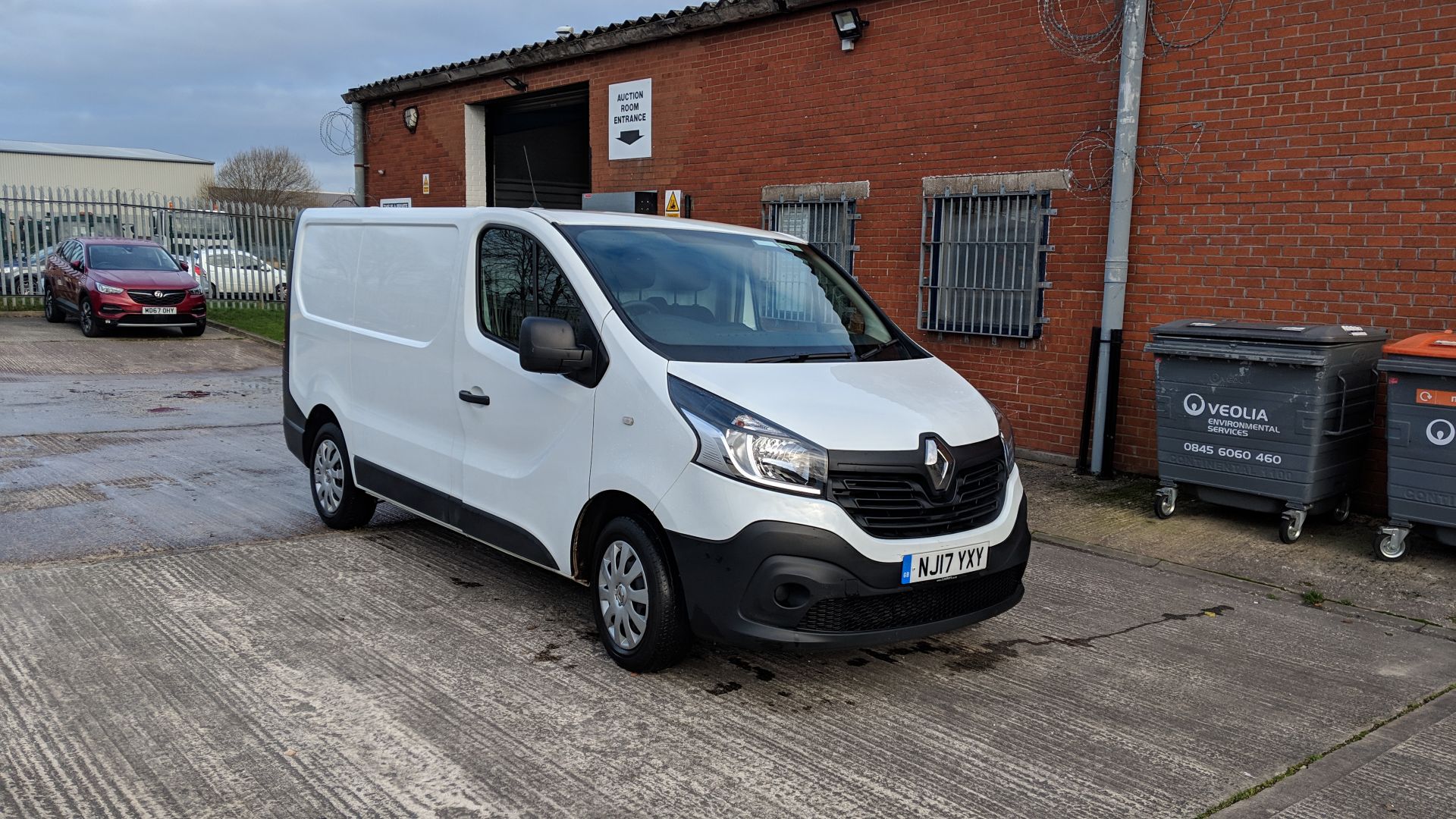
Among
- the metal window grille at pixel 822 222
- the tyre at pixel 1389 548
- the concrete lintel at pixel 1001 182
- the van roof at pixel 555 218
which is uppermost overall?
the concrete lintel at pixel 1001 182

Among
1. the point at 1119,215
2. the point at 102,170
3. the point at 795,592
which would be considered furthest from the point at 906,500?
the point at 102,170

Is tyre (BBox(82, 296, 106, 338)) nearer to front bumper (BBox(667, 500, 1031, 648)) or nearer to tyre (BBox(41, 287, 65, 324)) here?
tyre (BBox(41, 287, 65, 324))

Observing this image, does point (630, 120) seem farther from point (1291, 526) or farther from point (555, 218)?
point (1291, 526)

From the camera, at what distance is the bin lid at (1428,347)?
593 centimetres

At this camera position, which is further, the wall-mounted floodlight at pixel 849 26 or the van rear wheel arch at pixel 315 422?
the wall-mounted floodlight at pixel 849 26

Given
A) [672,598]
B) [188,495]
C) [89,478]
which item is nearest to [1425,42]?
[672,598]

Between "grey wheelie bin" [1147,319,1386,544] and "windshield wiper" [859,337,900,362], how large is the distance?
2.77m

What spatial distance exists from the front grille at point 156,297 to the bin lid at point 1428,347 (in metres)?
17.1

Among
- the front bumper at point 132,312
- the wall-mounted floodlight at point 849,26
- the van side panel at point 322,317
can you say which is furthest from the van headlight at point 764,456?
the front bumper at point 132,312

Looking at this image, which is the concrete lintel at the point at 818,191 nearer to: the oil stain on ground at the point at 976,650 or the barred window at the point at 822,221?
the barred window at the point at 822,221

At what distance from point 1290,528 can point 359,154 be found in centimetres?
1614

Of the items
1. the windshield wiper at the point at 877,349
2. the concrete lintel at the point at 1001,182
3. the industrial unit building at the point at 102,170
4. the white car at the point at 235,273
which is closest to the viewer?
the windshield wiper at the point at 877,349

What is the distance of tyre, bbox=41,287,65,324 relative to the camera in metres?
18.8

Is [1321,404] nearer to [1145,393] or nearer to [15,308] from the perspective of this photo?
[1145,393]
